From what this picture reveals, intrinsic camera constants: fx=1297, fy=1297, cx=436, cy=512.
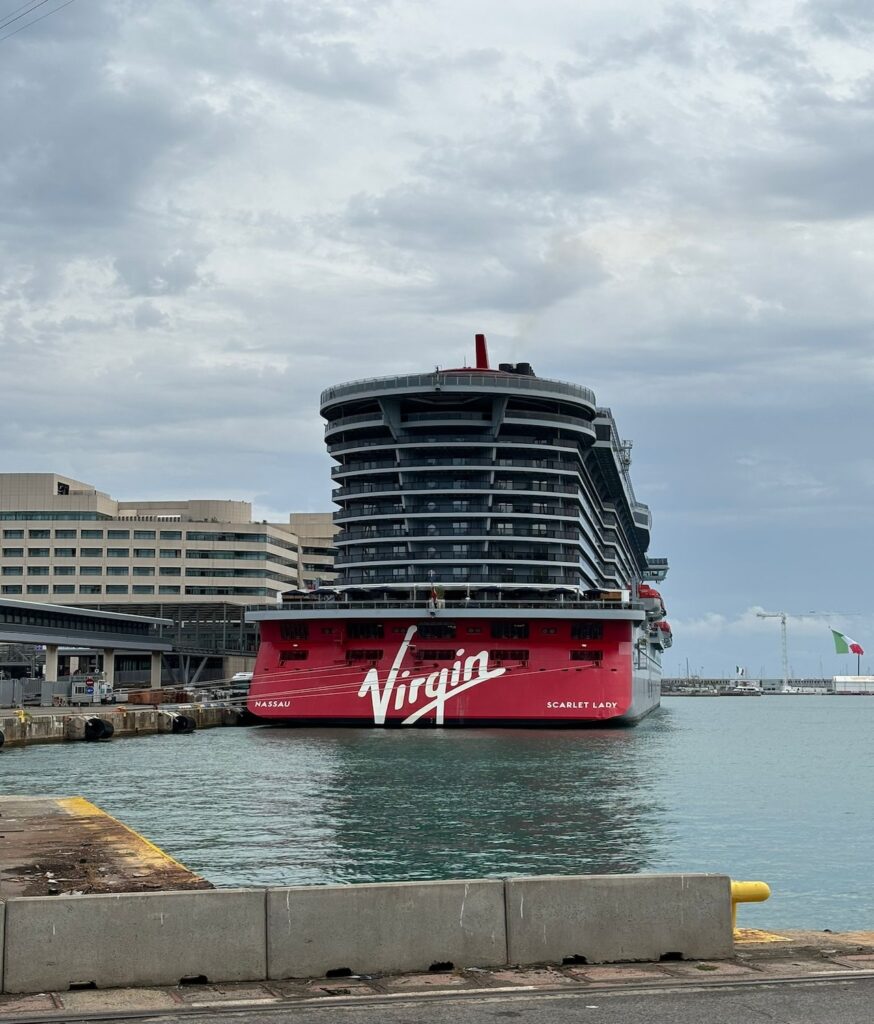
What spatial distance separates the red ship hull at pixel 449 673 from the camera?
67.0 meters

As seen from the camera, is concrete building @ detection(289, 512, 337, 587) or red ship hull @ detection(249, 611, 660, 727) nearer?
red ship hull @ detection(249, 611, 660, 727)

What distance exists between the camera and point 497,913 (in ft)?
46.5

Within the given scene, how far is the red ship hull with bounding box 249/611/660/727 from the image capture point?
220ft

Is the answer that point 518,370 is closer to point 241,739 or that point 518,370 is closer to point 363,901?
point 241,739

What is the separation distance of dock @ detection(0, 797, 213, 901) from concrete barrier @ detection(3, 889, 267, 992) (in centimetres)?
500

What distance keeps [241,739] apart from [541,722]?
16.5 meters

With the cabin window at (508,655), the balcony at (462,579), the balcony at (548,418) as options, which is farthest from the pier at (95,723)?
the balcony at (548,418)

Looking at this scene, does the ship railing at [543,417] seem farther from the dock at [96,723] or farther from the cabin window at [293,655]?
the dock at [96,723]

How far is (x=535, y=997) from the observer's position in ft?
42.0

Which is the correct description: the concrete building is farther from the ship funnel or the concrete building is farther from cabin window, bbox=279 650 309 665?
cabin window, bbox=279 650 309 665

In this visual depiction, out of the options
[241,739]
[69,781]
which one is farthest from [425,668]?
[69,781]

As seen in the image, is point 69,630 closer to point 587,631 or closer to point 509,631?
point 509,631

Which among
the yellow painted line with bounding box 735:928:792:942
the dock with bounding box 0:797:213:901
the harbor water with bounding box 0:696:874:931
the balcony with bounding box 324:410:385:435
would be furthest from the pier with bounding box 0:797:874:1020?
the balcony with bounding box 324:410:385:435

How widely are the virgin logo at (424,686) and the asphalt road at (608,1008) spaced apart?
2138 inches
